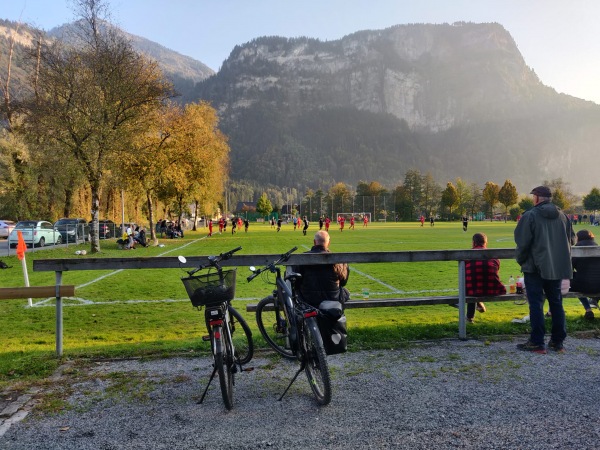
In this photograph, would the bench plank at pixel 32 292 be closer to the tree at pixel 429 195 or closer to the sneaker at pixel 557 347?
the sneaker at pixel 557 347

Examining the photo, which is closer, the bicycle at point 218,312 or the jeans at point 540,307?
the bicycle at point 218,312

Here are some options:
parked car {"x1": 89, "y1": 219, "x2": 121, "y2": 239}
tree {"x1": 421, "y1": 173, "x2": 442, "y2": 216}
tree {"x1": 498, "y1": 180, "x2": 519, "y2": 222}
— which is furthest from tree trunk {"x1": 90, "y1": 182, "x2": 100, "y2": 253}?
tree {"x1": 421, "y1": 173, "x2": 442, "y2": 216}

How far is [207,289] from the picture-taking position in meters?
4.04

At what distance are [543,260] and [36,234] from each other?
2892cm

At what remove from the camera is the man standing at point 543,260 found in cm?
526

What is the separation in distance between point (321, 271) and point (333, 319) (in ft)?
2.73

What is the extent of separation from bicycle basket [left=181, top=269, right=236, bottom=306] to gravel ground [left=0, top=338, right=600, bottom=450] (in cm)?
91

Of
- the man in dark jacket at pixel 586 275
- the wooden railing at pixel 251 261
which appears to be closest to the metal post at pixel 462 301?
the wooden railing at pixel 251 261

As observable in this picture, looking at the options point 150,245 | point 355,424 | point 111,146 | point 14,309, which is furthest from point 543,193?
point 150,245

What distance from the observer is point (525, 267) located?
17.7 feet

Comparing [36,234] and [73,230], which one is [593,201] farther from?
[36,234]

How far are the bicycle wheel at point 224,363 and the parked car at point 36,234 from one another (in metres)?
25.3

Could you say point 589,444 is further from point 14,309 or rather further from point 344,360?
point 14,309

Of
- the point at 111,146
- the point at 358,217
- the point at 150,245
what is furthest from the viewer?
the point at 358,217
